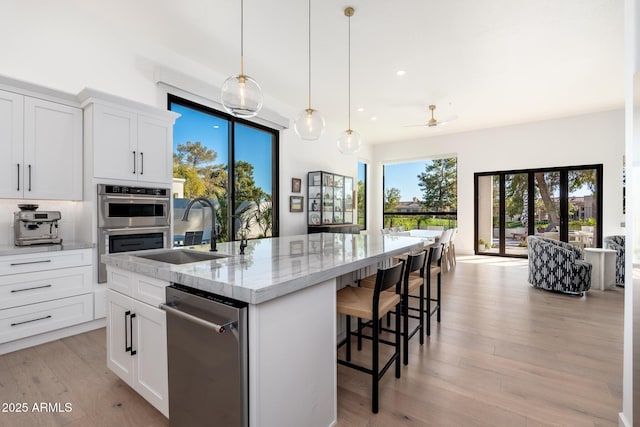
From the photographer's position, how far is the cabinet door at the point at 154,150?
3.22m

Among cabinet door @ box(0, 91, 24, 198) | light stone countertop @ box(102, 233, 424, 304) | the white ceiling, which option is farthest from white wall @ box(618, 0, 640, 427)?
cabinet door @ box(0, 91, 24, 198)

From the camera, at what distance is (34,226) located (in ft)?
8.70

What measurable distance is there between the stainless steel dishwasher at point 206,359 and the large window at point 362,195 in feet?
24.8

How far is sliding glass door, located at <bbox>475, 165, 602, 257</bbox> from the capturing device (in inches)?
255

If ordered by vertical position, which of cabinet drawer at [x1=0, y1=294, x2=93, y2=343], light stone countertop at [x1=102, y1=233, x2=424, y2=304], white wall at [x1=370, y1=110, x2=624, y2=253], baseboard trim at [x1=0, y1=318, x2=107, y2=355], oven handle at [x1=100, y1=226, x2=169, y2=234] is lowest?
baseboard trim at [x1=0, y1=318, x2=107, y2=355]

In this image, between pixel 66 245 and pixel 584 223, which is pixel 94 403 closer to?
pixel 66 245

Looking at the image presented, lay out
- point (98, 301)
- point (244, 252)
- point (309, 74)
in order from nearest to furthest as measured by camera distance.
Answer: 1. point (244, 252)
2. point (98, 301)
3. point (309, 74)

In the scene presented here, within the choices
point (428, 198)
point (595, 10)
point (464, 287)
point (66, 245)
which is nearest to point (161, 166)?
point (66, 245)

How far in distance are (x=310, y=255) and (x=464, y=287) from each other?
11.7 feet

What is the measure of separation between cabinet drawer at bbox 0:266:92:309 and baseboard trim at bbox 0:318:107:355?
0.32 meters

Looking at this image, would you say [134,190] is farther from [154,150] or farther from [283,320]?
[283,320]

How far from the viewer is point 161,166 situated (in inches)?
134

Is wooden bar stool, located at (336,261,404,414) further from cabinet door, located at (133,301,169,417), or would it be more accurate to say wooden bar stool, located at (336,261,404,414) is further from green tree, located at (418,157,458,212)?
green tree, located at (418,157,458,212)

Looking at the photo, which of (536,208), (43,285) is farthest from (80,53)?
(536,208)
